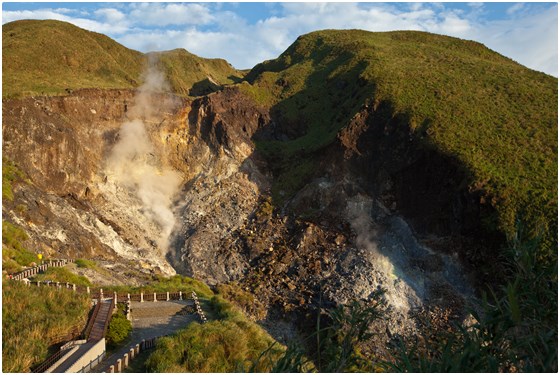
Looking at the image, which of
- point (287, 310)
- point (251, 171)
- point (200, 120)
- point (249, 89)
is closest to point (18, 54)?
point (200, 120)

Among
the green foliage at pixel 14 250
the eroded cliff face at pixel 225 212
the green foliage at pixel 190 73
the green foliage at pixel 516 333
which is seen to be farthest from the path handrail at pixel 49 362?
the green foliage at pixel 190 73

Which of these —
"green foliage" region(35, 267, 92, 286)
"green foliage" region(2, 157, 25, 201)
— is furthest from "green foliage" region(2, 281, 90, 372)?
"green foliage" region(2, 157, 25, 201)

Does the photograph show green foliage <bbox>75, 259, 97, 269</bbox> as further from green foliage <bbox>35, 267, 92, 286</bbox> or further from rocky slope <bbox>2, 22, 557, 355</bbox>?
green foliage <bbox>35, 267, 92, 286</bbox>

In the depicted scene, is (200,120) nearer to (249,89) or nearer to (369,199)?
(249,89)

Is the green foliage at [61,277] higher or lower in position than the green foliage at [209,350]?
higher

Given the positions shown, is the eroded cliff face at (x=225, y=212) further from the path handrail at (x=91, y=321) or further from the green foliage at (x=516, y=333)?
the green foliage at (x=516, y=333)

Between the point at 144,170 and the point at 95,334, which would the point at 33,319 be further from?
the point at 144,170
